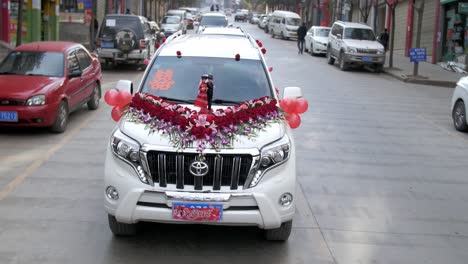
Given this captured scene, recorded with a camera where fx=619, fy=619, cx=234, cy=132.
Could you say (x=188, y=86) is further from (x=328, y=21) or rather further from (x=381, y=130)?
(x=328, y=21)

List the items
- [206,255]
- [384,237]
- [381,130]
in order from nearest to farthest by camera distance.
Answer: [206,255] → [384,237] → [381,130]

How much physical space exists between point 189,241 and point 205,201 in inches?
35.9

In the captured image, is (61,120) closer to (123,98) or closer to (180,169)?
(123,98)

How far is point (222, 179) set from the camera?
17.6 feet

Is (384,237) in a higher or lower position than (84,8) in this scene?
lower

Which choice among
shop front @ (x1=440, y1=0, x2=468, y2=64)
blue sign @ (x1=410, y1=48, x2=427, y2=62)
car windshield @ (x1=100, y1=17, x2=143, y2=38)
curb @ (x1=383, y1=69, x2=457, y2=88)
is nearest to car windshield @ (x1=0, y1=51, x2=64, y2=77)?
car windshield @ (x1=100, y1=17, x2=143, y2=38)

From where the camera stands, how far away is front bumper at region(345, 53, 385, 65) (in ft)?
82.1

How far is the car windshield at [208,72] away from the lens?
6.56 metres

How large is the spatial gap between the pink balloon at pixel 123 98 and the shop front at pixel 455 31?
22698 millimetres

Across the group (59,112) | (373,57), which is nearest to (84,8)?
(373,57)

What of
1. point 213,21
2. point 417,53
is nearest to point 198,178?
point 417,53

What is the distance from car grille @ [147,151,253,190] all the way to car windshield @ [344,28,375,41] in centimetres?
2194

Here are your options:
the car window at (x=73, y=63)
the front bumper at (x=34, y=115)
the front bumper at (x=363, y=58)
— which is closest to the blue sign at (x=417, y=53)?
the front bumper at (x=363, y=58)

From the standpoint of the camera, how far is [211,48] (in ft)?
23.5
